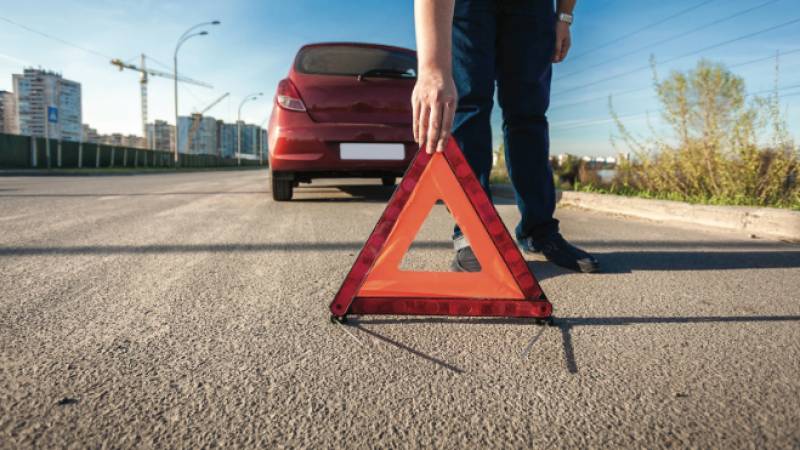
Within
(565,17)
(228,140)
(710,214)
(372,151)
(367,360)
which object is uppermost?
(228,140)

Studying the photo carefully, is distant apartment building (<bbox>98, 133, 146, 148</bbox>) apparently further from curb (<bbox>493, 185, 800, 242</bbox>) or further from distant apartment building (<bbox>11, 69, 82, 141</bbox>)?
curb (<bbox>493, 185, 800, 242</bbox>)

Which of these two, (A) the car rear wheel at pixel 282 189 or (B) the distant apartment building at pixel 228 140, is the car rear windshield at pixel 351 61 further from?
(B) the distant apartment building at pixel 228 140

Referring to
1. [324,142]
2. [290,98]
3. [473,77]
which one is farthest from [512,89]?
[290,98]

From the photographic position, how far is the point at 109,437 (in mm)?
874

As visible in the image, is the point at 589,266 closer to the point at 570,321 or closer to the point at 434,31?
the point at 570,321

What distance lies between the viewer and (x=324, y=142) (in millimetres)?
4711

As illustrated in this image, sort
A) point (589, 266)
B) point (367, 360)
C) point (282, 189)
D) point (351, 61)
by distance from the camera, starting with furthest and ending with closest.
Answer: point (282, 189)
point (351, 61)
point (589, 266)
point (367, 360)

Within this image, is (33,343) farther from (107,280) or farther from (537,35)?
(537,35)

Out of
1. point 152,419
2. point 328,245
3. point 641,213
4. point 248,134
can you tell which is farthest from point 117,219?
point 248,134

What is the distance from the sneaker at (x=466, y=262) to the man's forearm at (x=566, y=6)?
1.50 meters

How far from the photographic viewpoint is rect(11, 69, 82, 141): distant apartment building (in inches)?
2798

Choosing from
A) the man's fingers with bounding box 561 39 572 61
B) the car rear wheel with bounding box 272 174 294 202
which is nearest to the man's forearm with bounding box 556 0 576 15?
the man's fingers with bounding box 561 39 572 61

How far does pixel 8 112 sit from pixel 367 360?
9354 cm

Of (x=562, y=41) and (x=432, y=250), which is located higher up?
(x=562, y=41)
